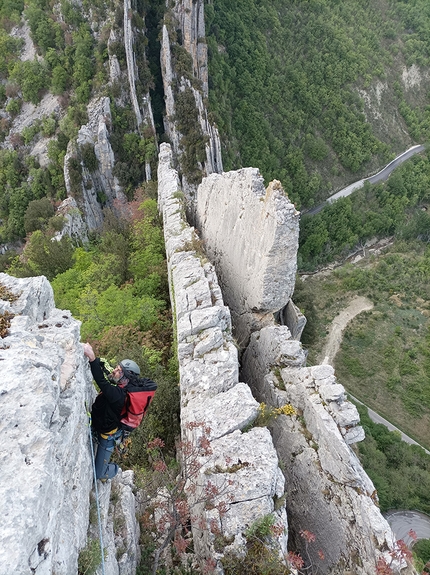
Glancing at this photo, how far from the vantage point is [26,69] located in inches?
1634

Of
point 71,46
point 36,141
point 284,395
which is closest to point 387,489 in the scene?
point 284,395


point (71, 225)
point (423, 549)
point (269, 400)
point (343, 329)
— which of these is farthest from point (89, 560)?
point (343, 329)

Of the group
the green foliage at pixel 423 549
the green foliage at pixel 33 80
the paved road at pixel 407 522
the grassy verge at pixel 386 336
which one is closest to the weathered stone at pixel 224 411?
the green foliage at pixel 423 549

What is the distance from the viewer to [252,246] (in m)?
10.8

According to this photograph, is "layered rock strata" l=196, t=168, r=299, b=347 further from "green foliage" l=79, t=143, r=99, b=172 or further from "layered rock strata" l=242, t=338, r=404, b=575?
"green foliage" l=79, t=143, r=99, b=172

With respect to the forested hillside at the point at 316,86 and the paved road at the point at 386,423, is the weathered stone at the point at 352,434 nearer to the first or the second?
the paved road at the point at 386,423

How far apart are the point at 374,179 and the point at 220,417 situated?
7471 centimetres

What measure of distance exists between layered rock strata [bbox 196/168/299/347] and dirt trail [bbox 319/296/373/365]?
24.0m

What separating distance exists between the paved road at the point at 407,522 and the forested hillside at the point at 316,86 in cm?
4399

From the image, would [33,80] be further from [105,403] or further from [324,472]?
[324,472]

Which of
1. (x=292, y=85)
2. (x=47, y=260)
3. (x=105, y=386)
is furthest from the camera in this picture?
(x=292, y=85)

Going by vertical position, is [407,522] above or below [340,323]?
below

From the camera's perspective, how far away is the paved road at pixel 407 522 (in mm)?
20797

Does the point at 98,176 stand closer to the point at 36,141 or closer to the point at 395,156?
the point at 36,141
